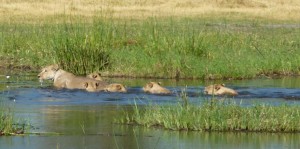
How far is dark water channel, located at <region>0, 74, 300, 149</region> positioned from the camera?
1239 centimetres

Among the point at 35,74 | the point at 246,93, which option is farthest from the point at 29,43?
the point at 246,93

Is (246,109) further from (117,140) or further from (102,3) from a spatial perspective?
(102,3)

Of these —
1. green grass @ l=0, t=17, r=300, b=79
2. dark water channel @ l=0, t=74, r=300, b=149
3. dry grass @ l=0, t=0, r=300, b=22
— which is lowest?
dark water channel @ l=0, t=74, r=300, b=149

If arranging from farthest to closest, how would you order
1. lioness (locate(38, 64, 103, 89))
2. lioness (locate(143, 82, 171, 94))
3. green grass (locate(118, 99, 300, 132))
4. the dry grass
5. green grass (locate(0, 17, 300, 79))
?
the dry grass → green grass (locate(0, 17, 300, 79)) → lioness (locate(38, 64, 103, 89)) → lioness (locate(143, 82, 171, 94)) → green grass (locate(118, 99, 300, 132))

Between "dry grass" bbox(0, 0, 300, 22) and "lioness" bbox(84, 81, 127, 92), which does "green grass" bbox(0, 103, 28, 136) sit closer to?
"lioness" bbox(84, 81, 127, 92)

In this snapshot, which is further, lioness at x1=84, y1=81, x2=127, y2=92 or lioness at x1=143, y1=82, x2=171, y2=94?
lioness at x1=84, y1=81, x2=127, y2=92

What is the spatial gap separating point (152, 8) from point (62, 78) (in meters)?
28.5

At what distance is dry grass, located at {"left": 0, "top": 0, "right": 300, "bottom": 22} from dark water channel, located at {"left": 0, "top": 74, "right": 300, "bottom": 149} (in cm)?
1938

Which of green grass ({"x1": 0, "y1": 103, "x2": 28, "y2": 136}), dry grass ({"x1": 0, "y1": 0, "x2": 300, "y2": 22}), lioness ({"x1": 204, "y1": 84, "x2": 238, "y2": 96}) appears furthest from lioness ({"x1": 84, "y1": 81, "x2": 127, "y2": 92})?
dry grass ({"x1": 0, "y1": 0, "x2": 300, "y2": 22})

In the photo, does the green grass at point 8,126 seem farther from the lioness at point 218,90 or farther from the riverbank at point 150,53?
the riverbank at point 150,53

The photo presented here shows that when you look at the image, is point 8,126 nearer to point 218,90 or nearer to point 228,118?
point 228,118

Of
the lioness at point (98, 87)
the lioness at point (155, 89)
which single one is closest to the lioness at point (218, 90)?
the lioness at point (155, 89)

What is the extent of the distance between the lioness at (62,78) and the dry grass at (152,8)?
60.5ft

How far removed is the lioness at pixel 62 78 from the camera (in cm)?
1866
